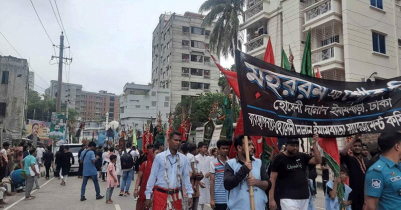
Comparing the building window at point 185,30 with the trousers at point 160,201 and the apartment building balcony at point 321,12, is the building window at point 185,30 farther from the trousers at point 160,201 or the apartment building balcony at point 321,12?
the trousers at point 160,201

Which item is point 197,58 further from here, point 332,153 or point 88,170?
point 332,153

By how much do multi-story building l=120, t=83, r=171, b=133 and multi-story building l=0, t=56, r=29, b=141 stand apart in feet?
56.6

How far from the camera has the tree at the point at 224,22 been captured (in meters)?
24.3

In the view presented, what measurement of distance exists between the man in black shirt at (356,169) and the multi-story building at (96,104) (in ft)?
427

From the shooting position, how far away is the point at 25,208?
9.45m

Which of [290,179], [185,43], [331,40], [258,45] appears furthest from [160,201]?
[185,43]

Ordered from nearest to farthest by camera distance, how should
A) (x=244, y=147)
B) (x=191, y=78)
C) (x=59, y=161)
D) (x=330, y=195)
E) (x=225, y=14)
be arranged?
(x=244, y=147)
(x=330, y=195)
(x=59, y=161)
(x=225, y=14)
(x=191, y=78)

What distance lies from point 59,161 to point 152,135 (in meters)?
10.5

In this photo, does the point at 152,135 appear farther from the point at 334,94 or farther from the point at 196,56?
the point at 196,56

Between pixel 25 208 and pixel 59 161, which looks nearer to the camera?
pixel 25 208

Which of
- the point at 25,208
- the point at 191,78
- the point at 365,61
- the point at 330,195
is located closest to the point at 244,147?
the point at 330,195

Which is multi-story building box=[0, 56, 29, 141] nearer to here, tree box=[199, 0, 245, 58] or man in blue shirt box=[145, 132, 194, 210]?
tree box=[199, 0, 245, 58]

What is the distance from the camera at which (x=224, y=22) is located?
83.3 ft

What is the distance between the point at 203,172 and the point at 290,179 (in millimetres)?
3581
